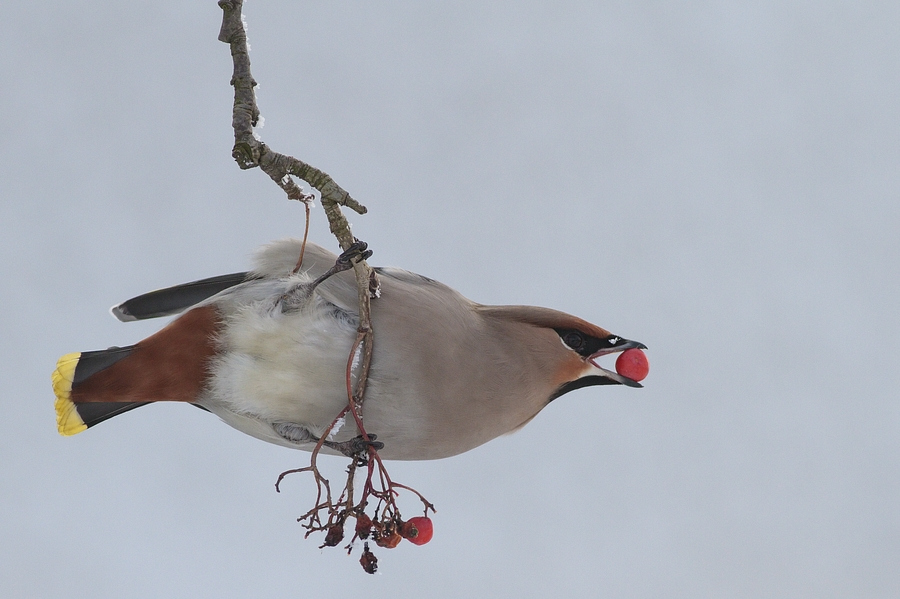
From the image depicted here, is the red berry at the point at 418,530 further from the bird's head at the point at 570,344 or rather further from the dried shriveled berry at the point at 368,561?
the bird's head at the point at 570,344

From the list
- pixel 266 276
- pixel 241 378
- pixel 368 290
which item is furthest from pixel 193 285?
pixel 368 290

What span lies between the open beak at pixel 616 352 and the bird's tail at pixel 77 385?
4.24 ft

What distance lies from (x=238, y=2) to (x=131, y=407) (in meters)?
1.36

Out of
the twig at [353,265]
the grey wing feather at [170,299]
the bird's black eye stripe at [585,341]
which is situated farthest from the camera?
the grey wing feather at [170,299]

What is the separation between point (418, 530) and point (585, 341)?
770 millimetres

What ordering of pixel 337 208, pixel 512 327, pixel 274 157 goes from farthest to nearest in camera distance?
pixel 512 327, pixel 337 208, pixel 274 157

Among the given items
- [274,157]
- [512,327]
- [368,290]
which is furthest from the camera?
[512,327]

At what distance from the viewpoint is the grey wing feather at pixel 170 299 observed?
2.60 m

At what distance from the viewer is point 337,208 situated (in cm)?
184

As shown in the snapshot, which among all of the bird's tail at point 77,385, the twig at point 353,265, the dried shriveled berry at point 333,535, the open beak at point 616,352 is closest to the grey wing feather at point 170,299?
the bird's tail at point 77,385

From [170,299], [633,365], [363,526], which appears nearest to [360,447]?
[363,526]

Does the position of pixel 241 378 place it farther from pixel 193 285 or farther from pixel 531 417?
pixel 531 417

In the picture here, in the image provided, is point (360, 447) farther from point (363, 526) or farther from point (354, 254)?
point (354, 254)

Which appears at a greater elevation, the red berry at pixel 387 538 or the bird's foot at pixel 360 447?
the bird's foot at pixel 360 447
